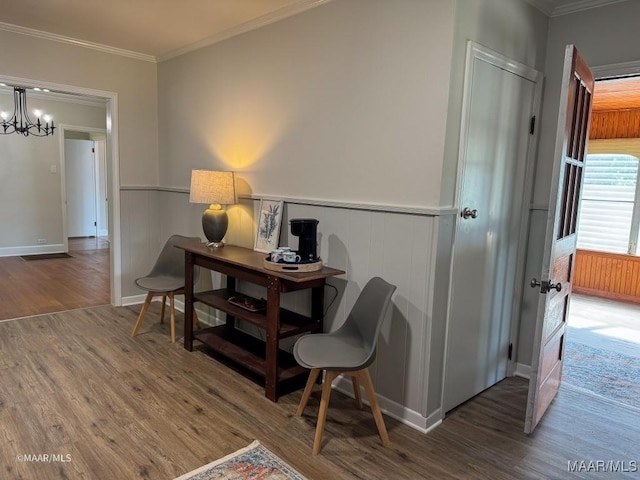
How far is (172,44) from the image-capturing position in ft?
13.0

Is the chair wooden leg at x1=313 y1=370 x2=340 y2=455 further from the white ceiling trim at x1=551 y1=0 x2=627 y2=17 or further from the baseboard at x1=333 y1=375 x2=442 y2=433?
the white ceiling trim at x1=551 y1=0 x2=627 y2=17


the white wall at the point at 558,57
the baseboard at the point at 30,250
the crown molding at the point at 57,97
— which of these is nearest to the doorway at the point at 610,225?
the white wall at the point at 558,57

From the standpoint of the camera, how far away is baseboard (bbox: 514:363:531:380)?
10.3 feet

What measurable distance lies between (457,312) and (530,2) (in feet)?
6.34

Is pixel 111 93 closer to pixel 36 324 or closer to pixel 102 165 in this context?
pixel 36 324

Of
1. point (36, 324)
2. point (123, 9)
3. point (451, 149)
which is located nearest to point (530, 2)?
point (451, 149)

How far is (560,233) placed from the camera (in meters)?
2.41

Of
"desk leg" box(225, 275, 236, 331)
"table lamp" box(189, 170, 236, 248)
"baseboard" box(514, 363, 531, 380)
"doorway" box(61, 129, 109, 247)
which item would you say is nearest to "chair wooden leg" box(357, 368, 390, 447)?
"baseboard" box(514, 363, 531, 380)

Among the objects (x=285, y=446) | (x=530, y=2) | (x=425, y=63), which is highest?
(x=530, y=2)

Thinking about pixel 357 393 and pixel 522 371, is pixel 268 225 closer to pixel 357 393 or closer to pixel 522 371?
pixel 357 393

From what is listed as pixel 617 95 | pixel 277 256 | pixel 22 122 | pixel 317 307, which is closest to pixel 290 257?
pixel 277 256

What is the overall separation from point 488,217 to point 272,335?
59.0 inches

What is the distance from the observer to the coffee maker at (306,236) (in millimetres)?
2699

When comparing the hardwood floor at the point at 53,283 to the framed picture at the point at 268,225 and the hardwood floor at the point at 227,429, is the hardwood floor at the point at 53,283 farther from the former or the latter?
the framed picture at the point at 268,225
